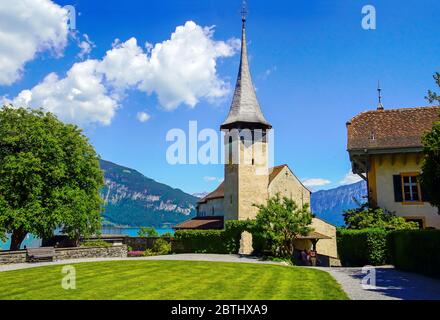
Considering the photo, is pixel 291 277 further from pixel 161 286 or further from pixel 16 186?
pixel 16 186

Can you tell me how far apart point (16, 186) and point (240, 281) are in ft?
65.0

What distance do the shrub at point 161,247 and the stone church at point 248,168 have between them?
9078mm

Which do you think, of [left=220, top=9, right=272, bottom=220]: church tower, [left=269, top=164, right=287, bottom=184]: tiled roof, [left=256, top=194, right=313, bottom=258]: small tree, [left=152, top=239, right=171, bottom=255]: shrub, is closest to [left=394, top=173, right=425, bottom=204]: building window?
[left=256, top=194, right=313, bottom=258]: small tree

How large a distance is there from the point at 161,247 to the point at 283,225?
51.1 ft

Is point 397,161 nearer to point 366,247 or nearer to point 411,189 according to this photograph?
point 411,189

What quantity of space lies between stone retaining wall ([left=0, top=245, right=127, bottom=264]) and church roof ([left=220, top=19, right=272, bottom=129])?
2192 cm

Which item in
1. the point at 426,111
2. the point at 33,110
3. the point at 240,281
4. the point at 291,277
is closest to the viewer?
the point at 240,281

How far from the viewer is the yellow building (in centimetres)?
2408

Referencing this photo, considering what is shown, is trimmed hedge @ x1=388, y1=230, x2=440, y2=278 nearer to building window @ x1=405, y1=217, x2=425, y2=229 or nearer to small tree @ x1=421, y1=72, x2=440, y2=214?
small tree @ x1=421, y1=72, x2=440, y2=214

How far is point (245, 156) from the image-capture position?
1762 inches
